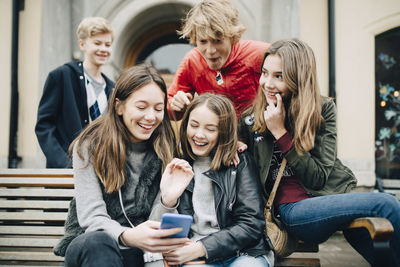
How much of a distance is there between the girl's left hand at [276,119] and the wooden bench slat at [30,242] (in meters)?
1.73

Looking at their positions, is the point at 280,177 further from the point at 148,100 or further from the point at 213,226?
the point at 148,100

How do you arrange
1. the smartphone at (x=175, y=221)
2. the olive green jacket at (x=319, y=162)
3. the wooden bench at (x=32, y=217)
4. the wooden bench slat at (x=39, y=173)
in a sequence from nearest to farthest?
1. the smartphone at (x=175, y=221)
2. the olive green jacket at (x=319, y=162)
3. the wooden bench at (x=32, y=217)
4. the wooden bench slat at (x=39, y=173)

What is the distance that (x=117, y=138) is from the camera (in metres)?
1.92

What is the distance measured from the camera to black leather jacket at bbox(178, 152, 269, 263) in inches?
68.6

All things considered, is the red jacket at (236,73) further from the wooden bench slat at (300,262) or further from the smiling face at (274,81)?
the wooden bench slat at (300,262)

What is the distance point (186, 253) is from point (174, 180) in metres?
0.39

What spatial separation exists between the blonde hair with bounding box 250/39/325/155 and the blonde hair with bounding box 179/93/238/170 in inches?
7.0

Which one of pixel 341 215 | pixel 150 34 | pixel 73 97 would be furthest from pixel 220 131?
pixel 150 34

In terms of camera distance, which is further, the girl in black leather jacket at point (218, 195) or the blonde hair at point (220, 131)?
the blonde hair at point (220, 131)

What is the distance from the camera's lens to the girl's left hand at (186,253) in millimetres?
1658

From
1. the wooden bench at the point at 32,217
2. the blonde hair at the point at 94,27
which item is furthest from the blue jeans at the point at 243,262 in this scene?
the blonde hair at the point at 94,27

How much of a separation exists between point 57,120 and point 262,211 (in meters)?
2.04

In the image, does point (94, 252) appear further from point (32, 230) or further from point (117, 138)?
point (32, 230)

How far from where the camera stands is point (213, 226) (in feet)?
6.18
